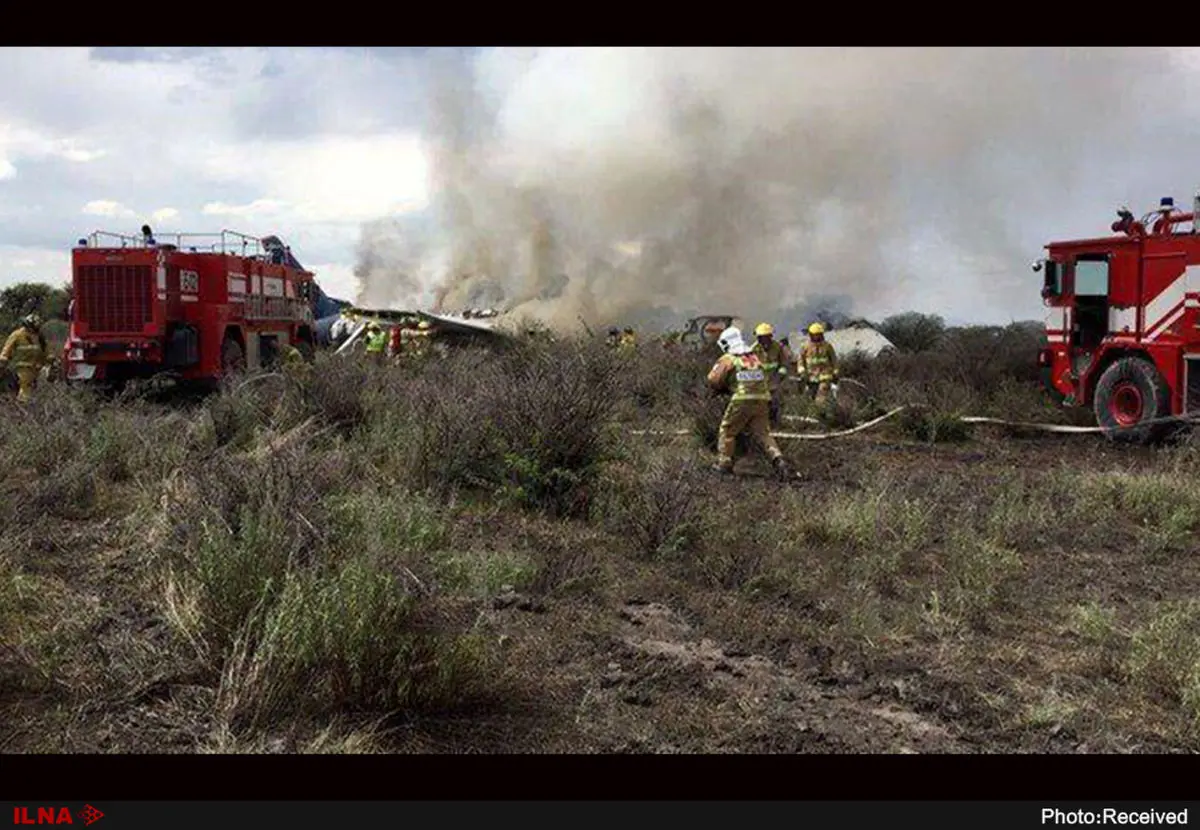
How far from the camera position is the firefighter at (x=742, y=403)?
9805 millimetres

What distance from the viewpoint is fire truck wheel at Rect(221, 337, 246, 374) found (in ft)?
49.8

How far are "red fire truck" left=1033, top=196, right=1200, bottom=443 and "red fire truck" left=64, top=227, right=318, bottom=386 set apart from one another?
11.3 meters

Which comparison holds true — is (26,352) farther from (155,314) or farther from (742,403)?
(742,403)

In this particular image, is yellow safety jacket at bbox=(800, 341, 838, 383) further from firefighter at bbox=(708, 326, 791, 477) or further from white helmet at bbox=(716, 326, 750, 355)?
firefighter at bbox=(708, 326, 791, 477)

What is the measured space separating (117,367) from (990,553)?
1272 centimetres

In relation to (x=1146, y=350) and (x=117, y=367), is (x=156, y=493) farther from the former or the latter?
(x=1146, y=350)

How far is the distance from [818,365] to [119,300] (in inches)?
397

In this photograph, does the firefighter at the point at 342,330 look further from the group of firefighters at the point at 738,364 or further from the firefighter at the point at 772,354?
the firefighter at the point at 772,354

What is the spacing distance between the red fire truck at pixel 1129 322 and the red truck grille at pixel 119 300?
1222 centimetres

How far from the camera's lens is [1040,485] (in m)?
9.14

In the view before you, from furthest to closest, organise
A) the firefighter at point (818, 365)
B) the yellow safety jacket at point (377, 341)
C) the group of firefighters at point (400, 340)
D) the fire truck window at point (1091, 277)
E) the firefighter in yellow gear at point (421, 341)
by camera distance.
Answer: the yellow safety jacket at point (377, 341)
the group of firefighters at point (400, 340)
the firefighter in yellow gear at point (421, 341)
the firefighter at point (818, 365)
the fire truck window at point (1091, 277)

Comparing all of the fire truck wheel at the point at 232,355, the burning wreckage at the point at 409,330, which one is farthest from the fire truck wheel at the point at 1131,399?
the fire truck wheel at the point at 232,355

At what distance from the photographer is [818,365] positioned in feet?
47.9

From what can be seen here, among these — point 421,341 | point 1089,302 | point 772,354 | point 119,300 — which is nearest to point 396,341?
point 421,341
